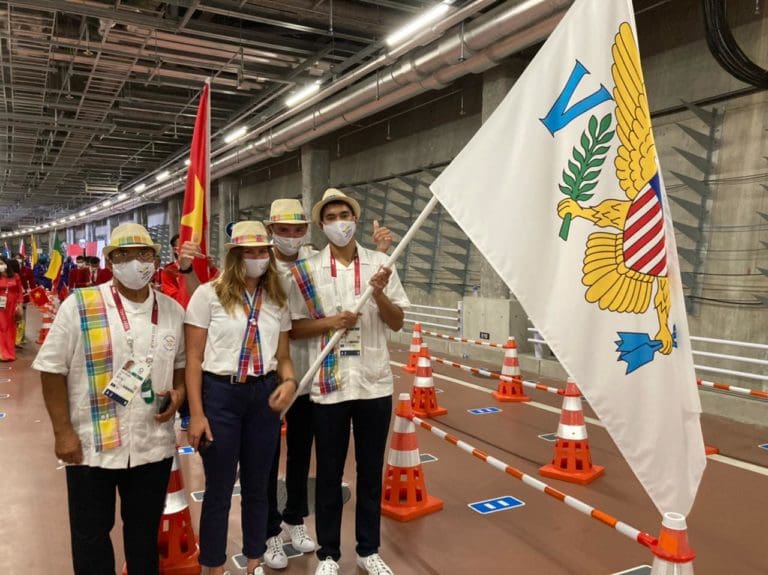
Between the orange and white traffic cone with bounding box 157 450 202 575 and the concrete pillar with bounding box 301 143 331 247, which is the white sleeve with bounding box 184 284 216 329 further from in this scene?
the concrete pillar with bounding box 301 143 331 247

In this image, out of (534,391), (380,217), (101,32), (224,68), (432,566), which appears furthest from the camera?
(380,217)

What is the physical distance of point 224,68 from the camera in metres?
12.2

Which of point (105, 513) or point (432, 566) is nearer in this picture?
point (105, 513)

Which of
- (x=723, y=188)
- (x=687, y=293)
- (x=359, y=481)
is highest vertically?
(x=723, y=188)

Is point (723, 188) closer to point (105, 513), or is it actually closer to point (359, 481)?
point (359, 481)

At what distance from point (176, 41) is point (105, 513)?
10.0 metres

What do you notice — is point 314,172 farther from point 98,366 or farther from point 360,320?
point 98,366

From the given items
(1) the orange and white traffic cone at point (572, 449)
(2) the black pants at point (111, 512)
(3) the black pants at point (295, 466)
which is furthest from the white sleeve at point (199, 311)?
(1) the orange and white traffic cone at point (572, 449)

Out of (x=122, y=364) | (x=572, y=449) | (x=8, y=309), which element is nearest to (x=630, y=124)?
(x=122, y=364)

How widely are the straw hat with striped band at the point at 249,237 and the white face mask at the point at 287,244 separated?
0.50 meters

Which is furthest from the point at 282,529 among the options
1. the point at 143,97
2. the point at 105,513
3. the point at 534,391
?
the point at 143,97

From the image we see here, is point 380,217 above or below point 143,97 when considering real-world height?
below

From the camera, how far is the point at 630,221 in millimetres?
2182

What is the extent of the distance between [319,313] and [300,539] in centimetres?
146
